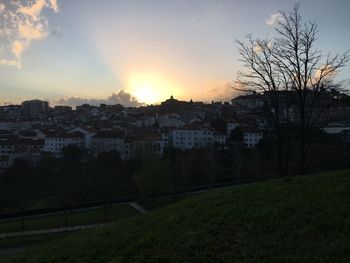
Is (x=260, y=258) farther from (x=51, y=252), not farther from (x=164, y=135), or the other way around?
(x=164, y=135)

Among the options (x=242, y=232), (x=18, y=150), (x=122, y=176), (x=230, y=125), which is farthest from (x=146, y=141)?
(x=242, y=232)

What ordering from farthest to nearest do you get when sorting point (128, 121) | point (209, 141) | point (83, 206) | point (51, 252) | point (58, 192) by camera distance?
point (128, 121), point (209, 141), point (58, 192), point (83, 206), point (51, 252)

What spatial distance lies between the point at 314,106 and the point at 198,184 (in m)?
34.1

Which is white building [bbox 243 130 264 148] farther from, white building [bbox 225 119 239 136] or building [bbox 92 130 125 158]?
building [bbox 92 130 125 158]

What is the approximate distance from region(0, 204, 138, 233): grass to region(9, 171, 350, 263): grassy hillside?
24913mm

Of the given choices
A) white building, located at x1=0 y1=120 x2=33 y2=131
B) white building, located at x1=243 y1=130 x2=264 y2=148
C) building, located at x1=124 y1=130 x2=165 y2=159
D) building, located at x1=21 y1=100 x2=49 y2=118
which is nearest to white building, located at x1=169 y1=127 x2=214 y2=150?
building, located at x1=124 y1=130 x2=165 y2=159

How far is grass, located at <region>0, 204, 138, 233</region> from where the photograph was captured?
109 ft

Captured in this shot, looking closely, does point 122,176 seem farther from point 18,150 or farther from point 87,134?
point 87,134

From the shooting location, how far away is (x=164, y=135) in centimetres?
7725

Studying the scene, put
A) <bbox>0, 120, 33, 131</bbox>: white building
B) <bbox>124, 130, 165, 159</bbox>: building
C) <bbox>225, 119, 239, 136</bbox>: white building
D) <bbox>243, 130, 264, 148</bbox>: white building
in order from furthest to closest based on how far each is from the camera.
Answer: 1. <bbox>0, 120, 33, 131</bbox>: white building
2. <bbox>225, 119, 239, 136</bbox>: white building
3. <bbox>124, 130, 165, 159</bbox>: building
4. <bbox>243, 130, 264, 148</bbox>: white building

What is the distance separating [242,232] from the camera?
6.73 m

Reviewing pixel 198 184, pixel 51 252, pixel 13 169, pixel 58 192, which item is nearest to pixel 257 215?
pixel 51 252

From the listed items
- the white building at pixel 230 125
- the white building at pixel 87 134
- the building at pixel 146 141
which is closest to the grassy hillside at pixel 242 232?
the building at pixel 146 141

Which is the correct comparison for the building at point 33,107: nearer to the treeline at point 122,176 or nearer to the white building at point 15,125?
the white building at point 15,125
